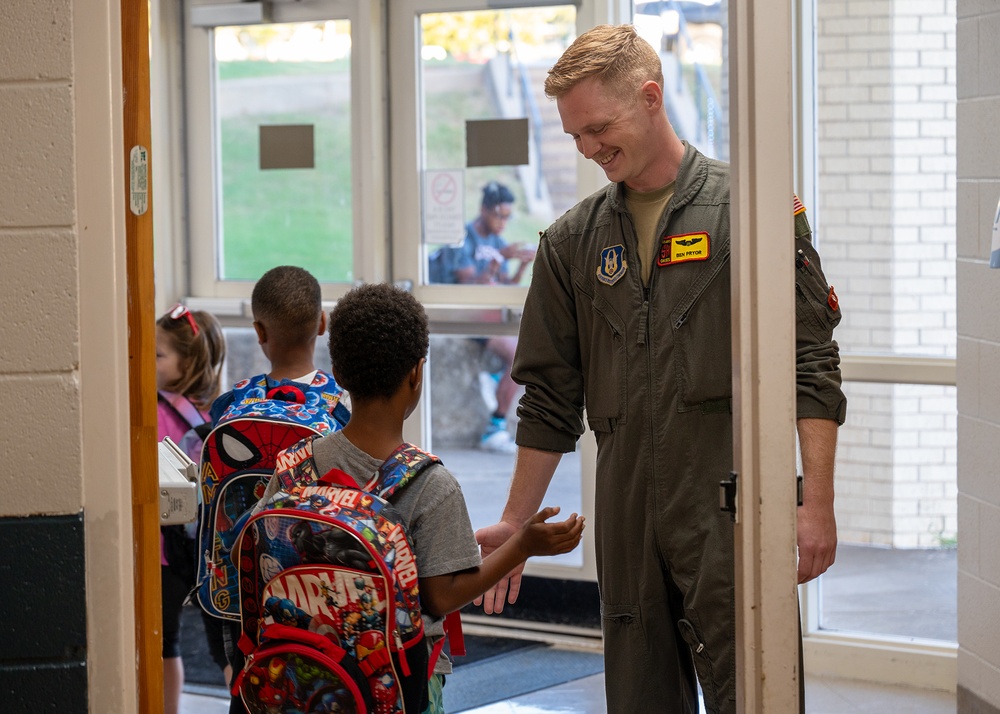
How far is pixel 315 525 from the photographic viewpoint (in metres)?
1.62

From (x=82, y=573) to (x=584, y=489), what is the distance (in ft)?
8.54

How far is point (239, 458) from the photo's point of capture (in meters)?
2.38

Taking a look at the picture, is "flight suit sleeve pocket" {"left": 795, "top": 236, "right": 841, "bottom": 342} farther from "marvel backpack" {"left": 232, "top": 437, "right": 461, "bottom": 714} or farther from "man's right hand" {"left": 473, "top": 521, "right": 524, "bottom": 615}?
"marvel backpack" {"left": 232, "top": 437, "right": 461, "bottom": 714}

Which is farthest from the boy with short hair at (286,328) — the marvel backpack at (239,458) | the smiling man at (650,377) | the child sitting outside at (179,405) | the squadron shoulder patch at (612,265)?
the squadron shoulder patch at (612,265)

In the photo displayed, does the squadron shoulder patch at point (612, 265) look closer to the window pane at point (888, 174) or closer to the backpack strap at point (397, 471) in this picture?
the backpack strap at point (397, 471)

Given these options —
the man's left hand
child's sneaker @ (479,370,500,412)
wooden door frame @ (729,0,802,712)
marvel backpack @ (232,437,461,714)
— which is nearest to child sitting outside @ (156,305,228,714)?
child's sneaker @ (479,370,500,412)

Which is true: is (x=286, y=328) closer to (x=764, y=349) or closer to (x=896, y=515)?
(x=764, y=349)

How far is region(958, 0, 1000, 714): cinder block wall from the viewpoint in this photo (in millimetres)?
2959

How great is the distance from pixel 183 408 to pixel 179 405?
0.01 metres

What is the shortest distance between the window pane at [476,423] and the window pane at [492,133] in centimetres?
28

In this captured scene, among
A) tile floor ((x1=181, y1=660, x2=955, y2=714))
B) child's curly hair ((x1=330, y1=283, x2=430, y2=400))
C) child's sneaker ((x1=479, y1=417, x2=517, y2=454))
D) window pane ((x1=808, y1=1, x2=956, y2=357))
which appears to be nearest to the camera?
child's curly hair ((x1=330, y1=283, x2=430, y2=400))

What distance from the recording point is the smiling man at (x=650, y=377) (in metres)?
1.85

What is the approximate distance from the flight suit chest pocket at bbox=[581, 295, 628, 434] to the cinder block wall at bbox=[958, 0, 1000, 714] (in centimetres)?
141

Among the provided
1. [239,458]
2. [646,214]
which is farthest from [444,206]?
[646,214]
